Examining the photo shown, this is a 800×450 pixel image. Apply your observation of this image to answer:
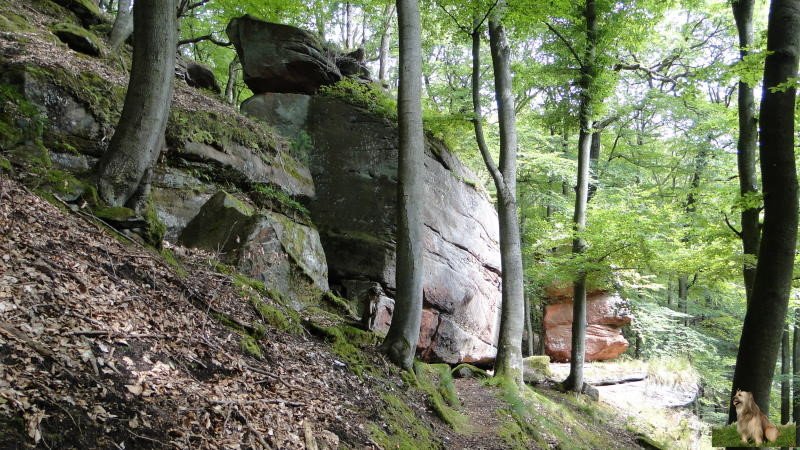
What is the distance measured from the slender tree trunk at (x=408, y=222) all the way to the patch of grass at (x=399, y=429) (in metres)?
1.03

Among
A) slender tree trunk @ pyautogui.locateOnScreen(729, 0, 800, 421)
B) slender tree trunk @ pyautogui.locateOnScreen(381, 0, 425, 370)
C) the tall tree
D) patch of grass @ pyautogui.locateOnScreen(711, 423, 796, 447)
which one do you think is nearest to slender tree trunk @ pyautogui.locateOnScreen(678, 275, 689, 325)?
the tall tree

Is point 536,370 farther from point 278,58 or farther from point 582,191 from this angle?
point 278,58

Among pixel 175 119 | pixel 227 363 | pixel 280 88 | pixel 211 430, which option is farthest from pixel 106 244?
pixel 280 88

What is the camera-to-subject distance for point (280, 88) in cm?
1212

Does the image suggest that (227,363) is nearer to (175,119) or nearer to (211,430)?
(211,430)

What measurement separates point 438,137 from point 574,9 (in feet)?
14.6

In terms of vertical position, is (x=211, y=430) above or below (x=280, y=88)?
below

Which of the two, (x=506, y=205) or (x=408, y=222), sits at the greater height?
(x=506, y=205)

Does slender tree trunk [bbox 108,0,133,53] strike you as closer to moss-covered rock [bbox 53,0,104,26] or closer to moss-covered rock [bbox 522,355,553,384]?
moss-covered rock [bbox 53,0,104,26]

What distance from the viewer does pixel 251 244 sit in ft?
23.3

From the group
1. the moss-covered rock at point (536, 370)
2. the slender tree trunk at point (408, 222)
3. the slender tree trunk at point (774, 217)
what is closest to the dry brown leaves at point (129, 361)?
the slender tree trunk at point (408, 222)

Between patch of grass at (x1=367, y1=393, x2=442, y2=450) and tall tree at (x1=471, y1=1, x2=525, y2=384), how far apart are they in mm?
4803

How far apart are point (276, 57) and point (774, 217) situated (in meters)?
10.7

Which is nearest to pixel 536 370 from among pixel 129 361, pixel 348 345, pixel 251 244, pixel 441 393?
pixel 441 393
